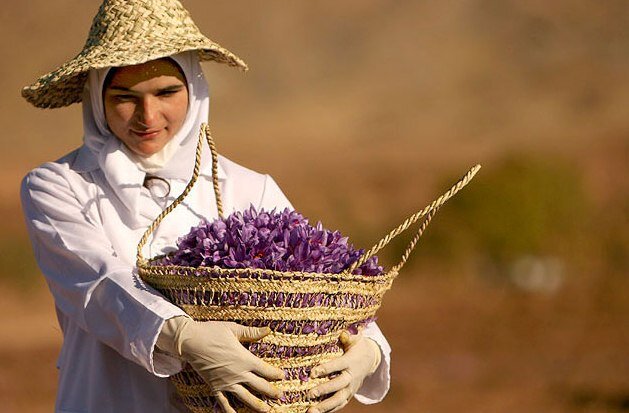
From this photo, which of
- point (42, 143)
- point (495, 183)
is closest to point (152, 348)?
point (495, 183)

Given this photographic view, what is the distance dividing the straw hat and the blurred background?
181 inches

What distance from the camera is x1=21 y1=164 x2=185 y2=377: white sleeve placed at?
355 cm

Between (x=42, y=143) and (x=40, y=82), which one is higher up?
(x=42, y=143)

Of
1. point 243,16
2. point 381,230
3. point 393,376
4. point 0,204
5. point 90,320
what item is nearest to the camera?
point 90,320

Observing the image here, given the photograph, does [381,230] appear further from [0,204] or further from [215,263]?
[215,263]

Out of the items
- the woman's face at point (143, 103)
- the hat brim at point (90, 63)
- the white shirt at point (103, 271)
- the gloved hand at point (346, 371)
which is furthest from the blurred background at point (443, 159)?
the gloved hand at point (346, 371)

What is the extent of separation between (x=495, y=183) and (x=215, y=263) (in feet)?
72.5

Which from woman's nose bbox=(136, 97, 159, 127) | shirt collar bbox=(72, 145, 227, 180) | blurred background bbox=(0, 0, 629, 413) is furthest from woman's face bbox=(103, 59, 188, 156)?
blurred background bbox=(0, 0, 629, 413)

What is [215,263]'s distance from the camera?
11.5 ft

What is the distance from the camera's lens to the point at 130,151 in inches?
162

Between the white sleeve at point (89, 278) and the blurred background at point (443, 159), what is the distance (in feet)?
15.6

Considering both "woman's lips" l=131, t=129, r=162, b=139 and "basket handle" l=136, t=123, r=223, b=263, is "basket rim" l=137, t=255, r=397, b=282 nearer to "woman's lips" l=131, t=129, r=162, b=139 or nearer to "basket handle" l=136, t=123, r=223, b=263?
"basket handle" l=136, t=123, r=223, b=263

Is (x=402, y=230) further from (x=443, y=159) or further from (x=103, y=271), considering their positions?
(x=443, y=159)

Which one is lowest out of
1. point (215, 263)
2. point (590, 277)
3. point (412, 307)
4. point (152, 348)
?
point (152, 348)
